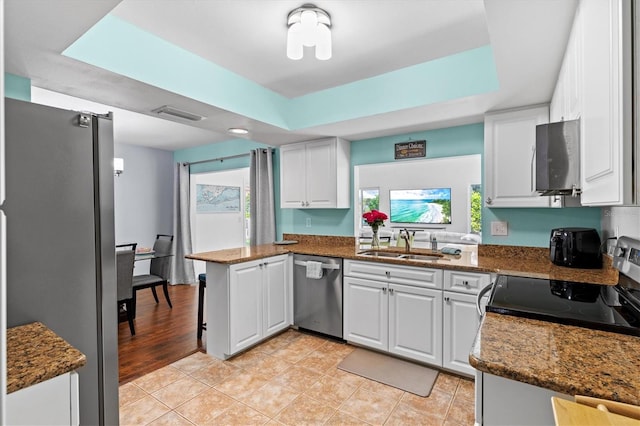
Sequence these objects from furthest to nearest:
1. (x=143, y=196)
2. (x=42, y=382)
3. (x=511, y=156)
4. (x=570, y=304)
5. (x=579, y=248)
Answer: (x=143, y=196), (x=511, y=156), (x=579, y=248), (x=570, y=304), (x=42, y=382)

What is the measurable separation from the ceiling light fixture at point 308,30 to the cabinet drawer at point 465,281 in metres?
1.81

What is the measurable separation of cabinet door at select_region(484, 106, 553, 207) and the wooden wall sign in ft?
2.27

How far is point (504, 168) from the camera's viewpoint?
252 cm

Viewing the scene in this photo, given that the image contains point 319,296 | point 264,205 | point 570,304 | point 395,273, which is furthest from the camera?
point 264,205

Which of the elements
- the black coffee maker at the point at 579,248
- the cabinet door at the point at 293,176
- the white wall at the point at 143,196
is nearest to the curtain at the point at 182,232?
the white wall at the point at 143,196

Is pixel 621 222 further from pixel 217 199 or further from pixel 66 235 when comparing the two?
pixel 217 199

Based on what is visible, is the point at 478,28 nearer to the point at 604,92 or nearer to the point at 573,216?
the point at 604,92

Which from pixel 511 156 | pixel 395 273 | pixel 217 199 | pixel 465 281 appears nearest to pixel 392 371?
pixel 395 273

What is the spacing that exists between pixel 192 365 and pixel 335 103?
2.63 metres

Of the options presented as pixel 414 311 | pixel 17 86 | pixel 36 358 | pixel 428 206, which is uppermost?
pixel 17 86

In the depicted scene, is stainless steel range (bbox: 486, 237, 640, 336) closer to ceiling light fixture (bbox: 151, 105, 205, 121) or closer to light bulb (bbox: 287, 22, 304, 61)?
light bulb (bbox: 287, 22, 304, 61)

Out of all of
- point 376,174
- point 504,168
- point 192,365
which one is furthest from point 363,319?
point 376,174

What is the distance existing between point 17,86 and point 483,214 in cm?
352

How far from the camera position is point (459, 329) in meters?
2.37
